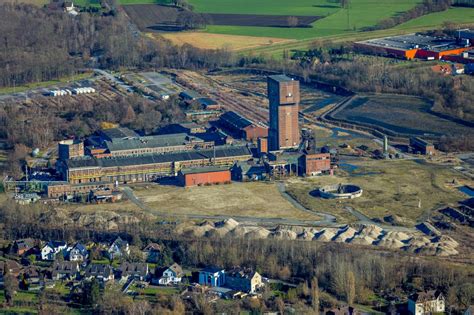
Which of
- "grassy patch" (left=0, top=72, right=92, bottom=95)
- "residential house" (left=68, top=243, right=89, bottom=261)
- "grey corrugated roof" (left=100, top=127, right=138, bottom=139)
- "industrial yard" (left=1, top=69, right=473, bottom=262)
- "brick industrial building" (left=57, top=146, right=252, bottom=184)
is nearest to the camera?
"residential house" (left=68, top=243, right=89, bottom=261)

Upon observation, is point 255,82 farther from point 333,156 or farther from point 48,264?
point 48,264

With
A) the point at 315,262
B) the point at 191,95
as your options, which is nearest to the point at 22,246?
the point at 315,262

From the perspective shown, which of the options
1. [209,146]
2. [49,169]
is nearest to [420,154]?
[209,146]

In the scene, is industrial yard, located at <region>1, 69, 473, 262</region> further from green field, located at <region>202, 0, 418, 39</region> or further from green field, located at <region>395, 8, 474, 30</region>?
green field, located at <region>395, 8, 474, 30</region>

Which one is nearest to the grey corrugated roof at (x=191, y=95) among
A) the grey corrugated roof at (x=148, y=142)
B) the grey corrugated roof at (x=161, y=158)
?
the grey corrugated roof at (x=148, y=142)

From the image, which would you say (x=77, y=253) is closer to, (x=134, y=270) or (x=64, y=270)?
(x=64, y=270)

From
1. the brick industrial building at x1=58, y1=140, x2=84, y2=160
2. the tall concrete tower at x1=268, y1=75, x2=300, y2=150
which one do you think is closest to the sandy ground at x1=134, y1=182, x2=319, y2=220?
the brick industrial building at x1=58, y1=140, x2=84, y2=160

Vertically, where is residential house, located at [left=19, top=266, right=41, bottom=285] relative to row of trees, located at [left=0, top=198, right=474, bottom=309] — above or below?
below
